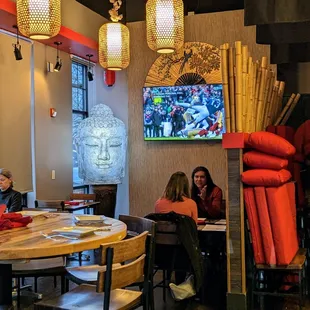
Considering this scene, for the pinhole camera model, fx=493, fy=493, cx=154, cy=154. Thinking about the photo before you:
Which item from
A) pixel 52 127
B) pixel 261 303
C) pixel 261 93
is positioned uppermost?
pixel 261 93

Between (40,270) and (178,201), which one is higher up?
(178,201)

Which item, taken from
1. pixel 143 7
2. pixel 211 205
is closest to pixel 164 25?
pixel 211 205

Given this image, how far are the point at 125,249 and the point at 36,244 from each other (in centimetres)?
46

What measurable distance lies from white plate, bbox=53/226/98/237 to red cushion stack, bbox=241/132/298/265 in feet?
4.93

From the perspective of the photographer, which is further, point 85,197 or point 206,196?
point 85,197

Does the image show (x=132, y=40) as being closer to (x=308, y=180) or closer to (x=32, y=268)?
(x=308, y=180)

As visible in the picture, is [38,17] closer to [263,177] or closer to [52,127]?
[263,177]

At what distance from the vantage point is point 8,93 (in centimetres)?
604

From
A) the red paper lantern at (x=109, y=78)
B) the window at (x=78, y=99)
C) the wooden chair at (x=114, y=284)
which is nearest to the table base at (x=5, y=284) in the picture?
the wooden chair at (x=114, y=284)

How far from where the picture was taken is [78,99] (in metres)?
8.12

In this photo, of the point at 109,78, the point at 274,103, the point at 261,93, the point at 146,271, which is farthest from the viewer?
the point at 109,78

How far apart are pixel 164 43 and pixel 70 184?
3.62 meters

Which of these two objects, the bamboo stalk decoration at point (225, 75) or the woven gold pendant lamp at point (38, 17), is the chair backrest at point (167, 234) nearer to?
the bamboo stalk decoration at point (225, 75)

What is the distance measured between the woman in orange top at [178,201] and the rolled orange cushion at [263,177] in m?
0.64
